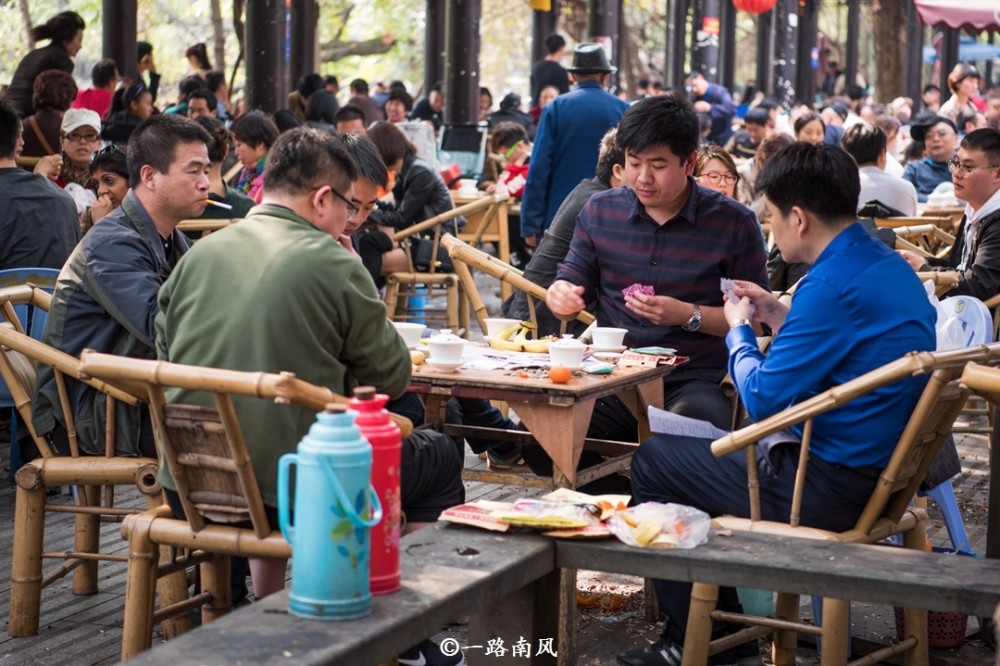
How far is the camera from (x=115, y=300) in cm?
405

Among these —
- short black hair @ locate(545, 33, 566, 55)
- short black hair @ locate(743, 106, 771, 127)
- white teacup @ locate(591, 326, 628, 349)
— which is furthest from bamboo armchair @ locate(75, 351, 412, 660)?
short black hair @ locate(545, 33, 566, 55)

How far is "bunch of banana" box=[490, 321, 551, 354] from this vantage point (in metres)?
4.39

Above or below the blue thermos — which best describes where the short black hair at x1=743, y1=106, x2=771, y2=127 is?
above

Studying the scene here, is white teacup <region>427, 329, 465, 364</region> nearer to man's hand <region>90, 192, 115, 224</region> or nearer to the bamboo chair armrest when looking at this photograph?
man's hand <region>90, 192, 115, 224</region>

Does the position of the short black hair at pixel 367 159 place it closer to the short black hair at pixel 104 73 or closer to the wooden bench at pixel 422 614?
the wooden bench at pixel 422 614

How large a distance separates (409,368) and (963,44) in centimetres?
5204

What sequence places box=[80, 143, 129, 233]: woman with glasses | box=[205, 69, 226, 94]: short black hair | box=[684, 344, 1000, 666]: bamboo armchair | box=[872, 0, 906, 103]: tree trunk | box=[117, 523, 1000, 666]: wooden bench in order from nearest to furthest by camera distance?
box=[117, 523, 1000, 666]: wooden bench
box=[684, 344, 1000, 666]: bamboo armchair
box=[80, 143, 129, 233]: woman with glasses
box=[205, 69, 226, 94]: short black hair
box=[872, 0, 906, 103]: tree trunk

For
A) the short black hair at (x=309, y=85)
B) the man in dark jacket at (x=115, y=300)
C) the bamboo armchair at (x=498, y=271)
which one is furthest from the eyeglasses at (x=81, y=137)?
→ the short black hair at (x=309, y=85)

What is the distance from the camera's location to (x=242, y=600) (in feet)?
14.0

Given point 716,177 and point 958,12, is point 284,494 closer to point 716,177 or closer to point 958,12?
point 716,177

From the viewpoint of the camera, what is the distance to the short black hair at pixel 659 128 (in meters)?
4.64

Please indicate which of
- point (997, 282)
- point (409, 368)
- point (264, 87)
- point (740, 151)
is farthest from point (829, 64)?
point (409, 368)

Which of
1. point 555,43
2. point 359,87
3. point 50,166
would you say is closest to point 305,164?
point 50,166

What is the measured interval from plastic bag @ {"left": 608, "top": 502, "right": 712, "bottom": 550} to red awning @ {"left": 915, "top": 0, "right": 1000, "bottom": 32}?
18283 millimetres
